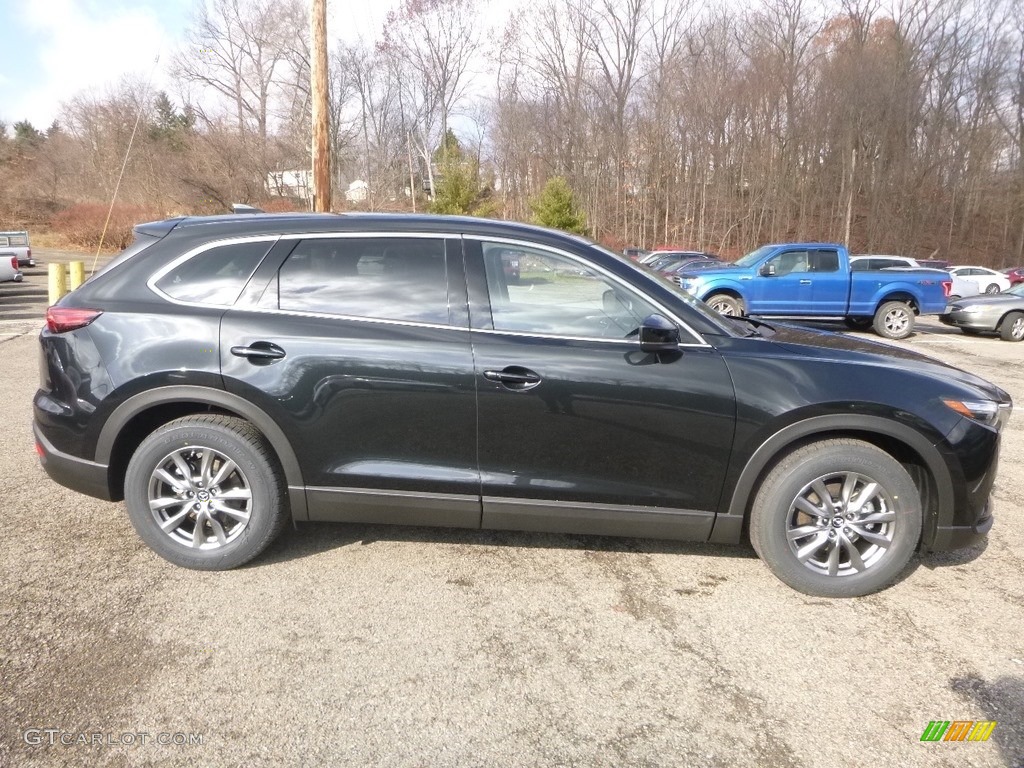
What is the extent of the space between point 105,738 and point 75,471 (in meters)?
1.56

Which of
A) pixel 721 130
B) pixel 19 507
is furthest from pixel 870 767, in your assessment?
pixel 721 130

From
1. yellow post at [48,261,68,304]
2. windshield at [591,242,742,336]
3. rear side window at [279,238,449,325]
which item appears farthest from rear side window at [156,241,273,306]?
yellow post at [48,261,68,304]

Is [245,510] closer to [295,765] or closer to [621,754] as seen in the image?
[295,765]

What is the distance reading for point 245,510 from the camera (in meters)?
3.42

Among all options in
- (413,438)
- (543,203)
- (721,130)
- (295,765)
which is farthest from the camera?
(721,130)

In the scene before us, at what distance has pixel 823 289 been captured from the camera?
14.0 metres

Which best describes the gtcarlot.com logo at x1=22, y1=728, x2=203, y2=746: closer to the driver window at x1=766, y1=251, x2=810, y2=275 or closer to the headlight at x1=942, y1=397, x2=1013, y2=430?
the headlight at x1=942, y1=397, x2=1013, y2=430

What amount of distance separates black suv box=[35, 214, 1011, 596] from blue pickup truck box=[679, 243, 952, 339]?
35.7 feet

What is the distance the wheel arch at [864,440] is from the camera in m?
3.19

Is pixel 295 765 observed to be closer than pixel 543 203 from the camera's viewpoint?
Yes

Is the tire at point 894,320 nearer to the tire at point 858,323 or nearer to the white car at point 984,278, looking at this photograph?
the tire at point 858,323

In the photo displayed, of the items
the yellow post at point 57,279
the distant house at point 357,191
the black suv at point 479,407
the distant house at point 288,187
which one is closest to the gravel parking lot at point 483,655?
the black suv at point 479,407

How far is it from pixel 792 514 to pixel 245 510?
2.68m

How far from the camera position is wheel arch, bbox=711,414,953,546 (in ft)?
10.5
